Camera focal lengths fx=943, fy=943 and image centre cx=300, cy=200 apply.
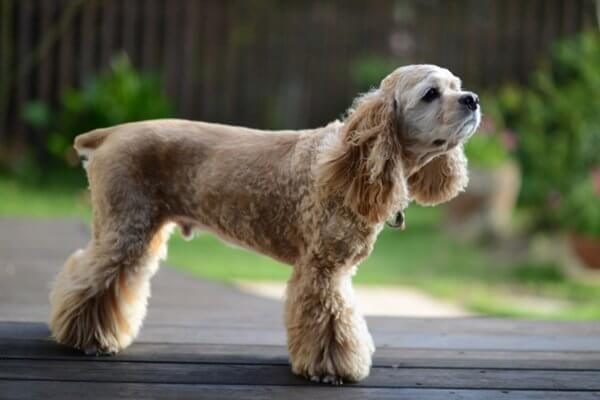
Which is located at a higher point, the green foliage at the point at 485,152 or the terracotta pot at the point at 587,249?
the green foliage at the point at 485,152

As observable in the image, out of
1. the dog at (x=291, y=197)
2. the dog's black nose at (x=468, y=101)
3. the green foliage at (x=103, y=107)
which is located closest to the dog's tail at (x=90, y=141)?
the dog at (x=291, y=197)

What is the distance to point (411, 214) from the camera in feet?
32.7

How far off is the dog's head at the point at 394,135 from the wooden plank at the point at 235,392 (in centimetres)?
60

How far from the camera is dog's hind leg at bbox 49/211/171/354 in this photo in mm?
3527

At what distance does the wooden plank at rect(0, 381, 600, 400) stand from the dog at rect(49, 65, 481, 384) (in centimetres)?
14

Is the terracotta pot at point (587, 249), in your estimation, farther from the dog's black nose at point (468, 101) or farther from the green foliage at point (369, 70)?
the dog's black nose at point (468, 101)

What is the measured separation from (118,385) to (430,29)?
28.4 feet

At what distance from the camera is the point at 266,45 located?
35.8 feet

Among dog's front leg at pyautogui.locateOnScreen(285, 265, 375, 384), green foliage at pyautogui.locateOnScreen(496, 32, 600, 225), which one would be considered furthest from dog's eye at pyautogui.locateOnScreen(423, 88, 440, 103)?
green foliage at pyautogui.locateOnScreen(496, 32, 600, 225)

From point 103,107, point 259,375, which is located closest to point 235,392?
point 259,375

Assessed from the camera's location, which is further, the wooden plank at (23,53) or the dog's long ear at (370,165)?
the wooden plank at (23,53)

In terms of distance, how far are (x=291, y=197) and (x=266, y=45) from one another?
7745mm

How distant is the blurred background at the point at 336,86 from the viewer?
28.9 feet

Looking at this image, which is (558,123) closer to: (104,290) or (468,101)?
Answer: (468,101)
